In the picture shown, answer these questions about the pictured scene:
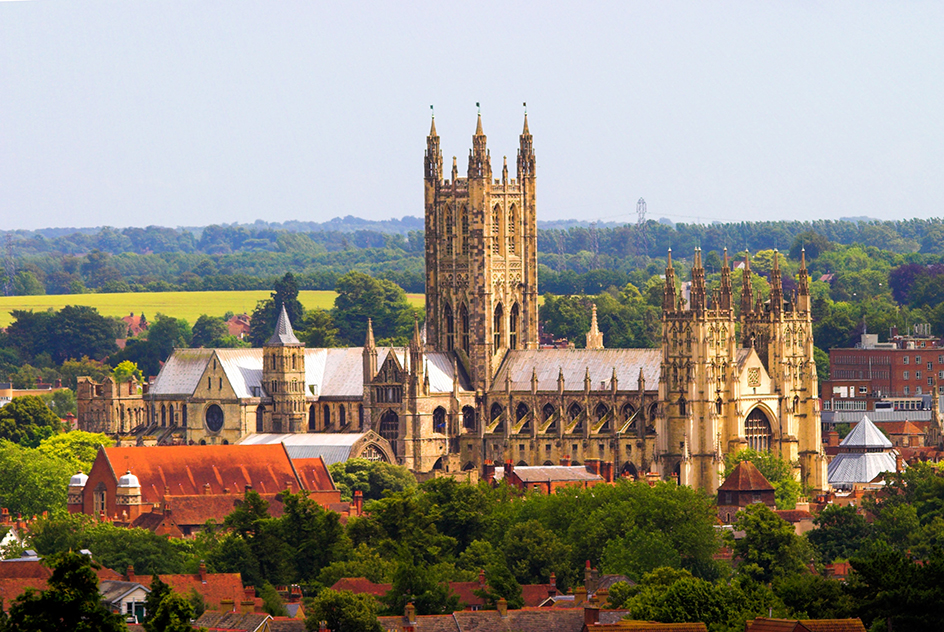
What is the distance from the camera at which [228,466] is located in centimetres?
14662

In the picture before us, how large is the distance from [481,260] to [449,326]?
15.8 ft

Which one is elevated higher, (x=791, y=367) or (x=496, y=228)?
(x=496, y=228)

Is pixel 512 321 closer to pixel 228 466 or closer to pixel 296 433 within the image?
pixel 296 433

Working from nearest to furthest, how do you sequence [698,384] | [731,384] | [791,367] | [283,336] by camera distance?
1. [698,384]
2. [731,384]
3. [791,367]
4. [283,336]

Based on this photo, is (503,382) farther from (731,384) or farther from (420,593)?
(420,593)

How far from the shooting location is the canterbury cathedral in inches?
5960

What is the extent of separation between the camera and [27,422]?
185 metres

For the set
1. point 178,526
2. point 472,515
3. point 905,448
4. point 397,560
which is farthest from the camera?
point 905,448

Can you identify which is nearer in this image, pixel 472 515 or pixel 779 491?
pixel 472 515

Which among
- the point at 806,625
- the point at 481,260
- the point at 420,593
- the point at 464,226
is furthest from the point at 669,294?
the point at 806,625

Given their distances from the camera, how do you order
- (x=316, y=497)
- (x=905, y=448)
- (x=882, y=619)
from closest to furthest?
(x=882, y=619)
(x=316, y=497)
(x=905, y=448)

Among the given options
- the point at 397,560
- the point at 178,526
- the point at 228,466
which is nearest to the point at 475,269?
the point at 228,466

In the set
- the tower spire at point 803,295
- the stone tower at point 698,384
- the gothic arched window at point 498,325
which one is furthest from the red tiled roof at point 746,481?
the gothic arched window at point 498,325

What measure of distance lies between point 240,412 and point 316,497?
85.6 ft
